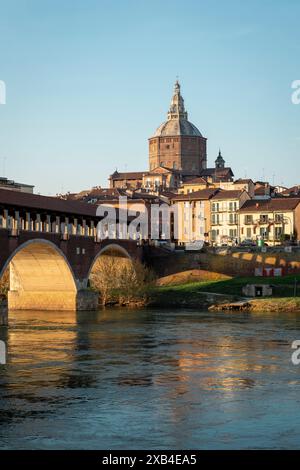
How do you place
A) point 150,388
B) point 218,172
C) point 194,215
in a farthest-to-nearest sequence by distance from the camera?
point 218,172 < point 194,215 < point 150,388

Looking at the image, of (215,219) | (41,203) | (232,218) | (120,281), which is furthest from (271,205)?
(41,203)

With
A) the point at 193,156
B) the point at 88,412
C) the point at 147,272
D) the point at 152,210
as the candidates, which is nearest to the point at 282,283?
the point at 147,272

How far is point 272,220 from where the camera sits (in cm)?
10506

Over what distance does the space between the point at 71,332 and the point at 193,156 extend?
133597mm

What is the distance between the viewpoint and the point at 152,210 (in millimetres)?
121562

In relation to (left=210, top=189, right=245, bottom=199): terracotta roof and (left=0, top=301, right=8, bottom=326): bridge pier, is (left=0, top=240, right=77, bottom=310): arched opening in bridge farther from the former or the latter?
(left=210, top=189, right=245, bottom=199): terracotta roof

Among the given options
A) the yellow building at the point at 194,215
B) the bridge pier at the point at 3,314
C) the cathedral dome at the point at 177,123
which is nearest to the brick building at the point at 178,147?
the cathedral dome at the point at 177,123

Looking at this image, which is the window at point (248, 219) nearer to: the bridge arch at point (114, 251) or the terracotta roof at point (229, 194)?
the terracotta roof at point (229, 194)

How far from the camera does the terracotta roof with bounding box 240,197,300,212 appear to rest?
105 m

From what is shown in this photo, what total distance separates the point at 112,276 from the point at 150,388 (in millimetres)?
46105

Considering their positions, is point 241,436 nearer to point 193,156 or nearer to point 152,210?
point 152,210

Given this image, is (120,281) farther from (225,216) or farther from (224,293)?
(225,216)
